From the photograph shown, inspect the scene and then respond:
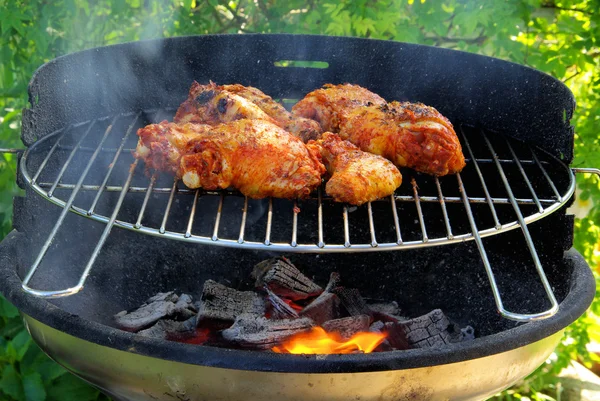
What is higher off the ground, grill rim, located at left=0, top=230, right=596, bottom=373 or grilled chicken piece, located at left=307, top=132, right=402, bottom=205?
grilled chicken piece, located at left=307, top=132, right=402, bottom=205

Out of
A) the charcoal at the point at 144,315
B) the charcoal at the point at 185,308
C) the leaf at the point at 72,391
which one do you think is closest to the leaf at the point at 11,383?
the leaf at the point at 72,391

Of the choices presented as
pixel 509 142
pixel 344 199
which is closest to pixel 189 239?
pixel 344 199

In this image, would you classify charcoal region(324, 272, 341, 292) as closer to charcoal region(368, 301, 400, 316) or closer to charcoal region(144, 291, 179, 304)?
charcoal region(368, 301, 400, 316)

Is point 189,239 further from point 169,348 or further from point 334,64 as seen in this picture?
point 334,64

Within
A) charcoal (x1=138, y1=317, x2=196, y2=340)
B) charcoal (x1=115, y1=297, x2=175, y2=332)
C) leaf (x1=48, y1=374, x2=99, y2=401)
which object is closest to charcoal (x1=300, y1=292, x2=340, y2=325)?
charcoal (x1=138, y1=317, x2=196, y2=340)

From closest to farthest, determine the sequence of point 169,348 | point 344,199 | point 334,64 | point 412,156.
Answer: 1. point 169,348
2. point 344,199
3. point 412,156
4. point 334,64

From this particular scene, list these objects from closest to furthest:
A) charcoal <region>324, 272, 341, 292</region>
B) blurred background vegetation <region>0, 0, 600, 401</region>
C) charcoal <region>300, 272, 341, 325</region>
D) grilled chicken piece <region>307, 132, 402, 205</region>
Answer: grilled chicken piece <region>307, 132, 402, 205</region>
charcoal <region>300, 272, 341, 325</region>
charcoal <region>324, 272, 341, 292</region>
blurred background vegetation <region>0, 0, 600, 401</region>
